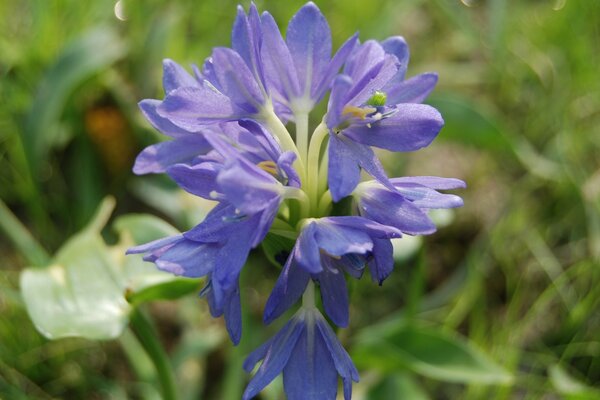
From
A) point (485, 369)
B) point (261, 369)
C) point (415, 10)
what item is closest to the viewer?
point (261, 369)

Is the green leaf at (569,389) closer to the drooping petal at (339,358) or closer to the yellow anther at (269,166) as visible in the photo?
the drooping petal at (339,358)

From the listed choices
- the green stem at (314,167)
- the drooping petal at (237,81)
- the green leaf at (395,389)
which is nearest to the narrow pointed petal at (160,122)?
the drooping petal at (237,81)

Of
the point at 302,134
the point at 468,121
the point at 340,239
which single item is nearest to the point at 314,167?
the point at 302,134

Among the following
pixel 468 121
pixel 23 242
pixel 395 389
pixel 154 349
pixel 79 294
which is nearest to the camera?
pixel 154 349

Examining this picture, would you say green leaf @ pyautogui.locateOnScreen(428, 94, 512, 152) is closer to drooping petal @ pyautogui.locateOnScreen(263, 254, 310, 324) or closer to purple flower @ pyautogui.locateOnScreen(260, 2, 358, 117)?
purple flower @ pyautogui.locateOnScreen(260, 2, 358, 117)

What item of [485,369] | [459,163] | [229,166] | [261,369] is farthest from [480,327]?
[229,166]

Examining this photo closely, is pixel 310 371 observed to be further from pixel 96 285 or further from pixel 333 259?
pixel 96 285

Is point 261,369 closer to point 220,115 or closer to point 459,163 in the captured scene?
point 220,115
